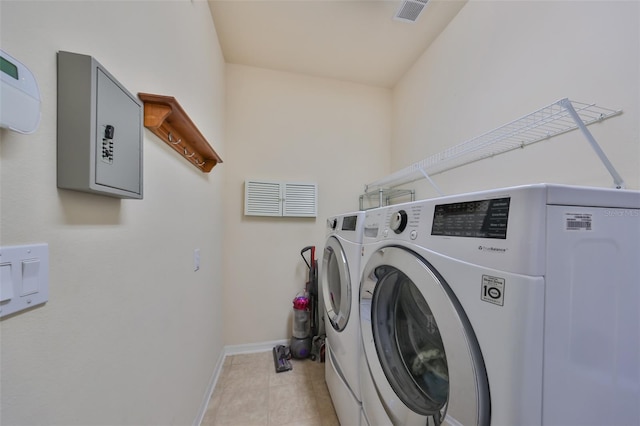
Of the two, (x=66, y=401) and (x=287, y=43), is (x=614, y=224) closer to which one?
(x=66, y=401)

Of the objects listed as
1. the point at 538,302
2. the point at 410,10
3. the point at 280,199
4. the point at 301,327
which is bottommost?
the point at 301,327

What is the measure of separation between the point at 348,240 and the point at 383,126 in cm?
190

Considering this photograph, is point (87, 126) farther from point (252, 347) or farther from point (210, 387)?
point (252, 347)

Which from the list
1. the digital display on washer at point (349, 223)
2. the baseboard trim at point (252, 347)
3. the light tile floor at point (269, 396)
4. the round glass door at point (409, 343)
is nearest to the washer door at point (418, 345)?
the round glass door at point (409, 343)

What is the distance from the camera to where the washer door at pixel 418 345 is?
54 centimetres

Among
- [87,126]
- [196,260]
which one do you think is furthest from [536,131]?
[196,260]

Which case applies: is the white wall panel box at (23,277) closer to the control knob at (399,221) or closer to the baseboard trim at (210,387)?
the control knob at (399,221)

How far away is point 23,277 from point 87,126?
32cm

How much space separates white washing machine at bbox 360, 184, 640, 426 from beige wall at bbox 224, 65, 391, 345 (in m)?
1.84

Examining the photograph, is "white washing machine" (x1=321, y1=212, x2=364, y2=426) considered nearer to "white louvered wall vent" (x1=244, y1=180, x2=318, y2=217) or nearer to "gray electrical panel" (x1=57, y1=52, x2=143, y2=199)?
"white louvered wall vent" (x1=244, y1=180, x2=318, y2=217)

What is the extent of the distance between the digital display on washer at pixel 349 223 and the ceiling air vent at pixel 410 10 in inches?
59.8

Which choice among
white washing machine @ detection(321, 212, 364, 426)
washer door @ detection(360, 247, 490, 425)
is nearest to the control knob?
washer door @ detection(360, 247, 490, 425)

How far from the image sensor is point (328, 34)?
1.91 metres

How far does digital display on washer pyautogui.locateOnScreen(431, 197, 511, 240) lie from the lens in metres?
0.51
